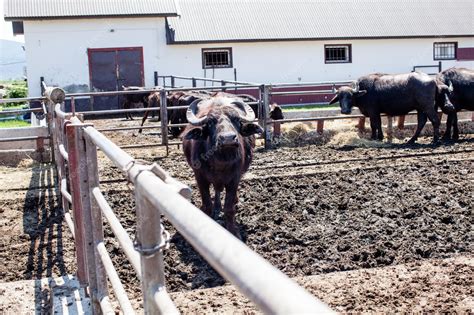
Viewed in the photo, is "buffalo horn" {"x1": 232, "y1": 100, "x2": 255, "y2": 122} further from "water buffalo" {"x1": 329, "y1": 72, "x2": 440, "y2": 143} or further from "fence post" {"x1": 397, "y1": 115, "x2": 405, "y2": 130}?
"fence post" {"x1": 397, "y1": 115, "x2": 405, "y2": 130}

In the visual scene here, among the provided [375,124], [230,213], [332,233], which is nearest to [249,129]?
[230,213]

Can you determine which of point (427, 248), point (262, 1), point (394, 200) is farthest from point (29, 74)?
point (427, 248)

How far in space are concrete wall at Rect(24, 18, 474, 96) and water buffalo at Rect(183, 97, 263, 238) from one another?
17.7m

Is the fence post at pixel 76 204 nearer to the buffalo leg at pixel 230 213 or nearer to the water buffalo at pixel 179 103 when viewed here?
the buffalo leg at pixel 230 213

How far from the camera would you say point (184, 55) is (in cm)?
2623

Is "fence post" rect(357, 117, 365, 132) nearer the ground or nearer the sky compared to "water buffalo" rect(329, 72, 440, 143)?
nearer the ground

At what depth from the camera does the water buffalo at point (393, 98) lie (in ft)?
45.6

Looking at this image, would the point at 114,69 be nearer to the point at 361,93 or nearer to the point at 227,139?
the point at 361,93

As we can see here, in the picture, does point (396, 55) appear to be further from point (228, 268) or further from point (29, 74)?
point (228, 268)

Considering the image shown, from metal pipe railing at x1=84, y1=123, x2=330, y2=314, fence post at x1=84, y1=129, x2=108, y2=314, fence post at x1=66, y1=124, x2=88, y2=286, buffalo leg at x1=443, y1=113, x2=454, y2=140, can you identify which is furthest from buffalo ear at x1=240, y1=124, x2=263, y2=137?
buffalo leg at x1=443, y1=113, x2=454, y2=140

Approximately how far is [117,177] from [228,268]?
9259 millimetres

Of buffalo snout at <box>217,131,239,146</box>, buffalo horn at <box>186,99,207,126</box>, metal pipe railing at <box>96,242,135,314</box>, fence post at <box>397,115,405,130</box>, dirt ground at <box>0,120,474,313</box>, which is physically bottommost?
dirt ground at <box>0,120,474,313</box>

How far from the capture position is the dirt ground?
200 inches

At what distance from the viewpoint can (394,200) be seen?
8.05 m
